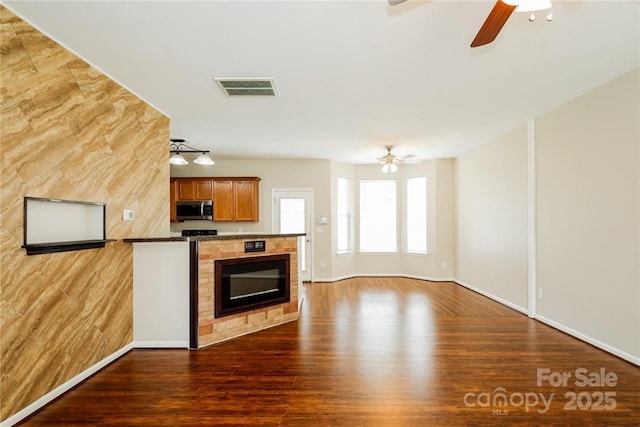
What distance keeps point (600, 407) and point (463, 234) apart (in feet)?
13.6

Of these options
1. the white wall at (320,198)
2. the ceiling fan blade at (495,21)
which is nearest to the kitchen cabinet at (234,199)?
the white wall at (320,198)

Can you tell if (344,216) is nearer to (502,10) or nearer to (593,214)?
(593,214)

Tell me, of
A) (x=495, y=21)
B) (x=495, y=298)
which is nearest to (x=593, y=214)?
(x=495, y=298)

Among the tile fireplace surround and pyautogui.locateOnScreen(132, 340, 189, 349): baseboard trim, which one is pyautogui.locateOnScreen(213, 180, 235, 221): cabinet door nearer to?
the tile fireplace surround

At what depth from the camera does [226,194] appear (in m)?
6.20

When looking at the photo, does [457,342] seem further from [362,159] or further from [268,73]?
[362,159]

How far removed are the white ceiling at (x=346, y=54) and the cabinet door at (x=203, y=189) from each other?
88.9 inches

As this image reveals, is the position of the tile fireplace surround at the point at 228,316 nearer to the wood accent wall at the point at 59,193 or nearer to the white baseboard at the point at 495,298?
the wood accent wall at the point at 59,193

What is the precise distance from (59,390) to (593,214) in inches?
199

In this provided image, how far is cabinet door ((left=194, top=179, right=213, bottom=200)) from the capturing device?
20.2 feet

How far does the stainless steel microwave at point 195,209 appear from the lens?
612cm

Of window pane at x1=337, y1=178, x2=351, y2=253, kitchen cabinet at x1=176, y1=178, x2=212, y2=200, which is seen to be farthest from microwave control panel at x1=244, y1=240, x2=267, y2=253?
window pane at x1=337, y1=178, x2=351, y2=253

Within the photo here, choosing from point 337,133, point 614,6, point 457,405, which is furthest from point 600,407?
point 337,133

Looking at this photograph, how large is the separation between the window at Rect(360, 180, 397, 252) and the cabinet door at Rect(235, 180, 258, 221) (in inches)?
98.7
